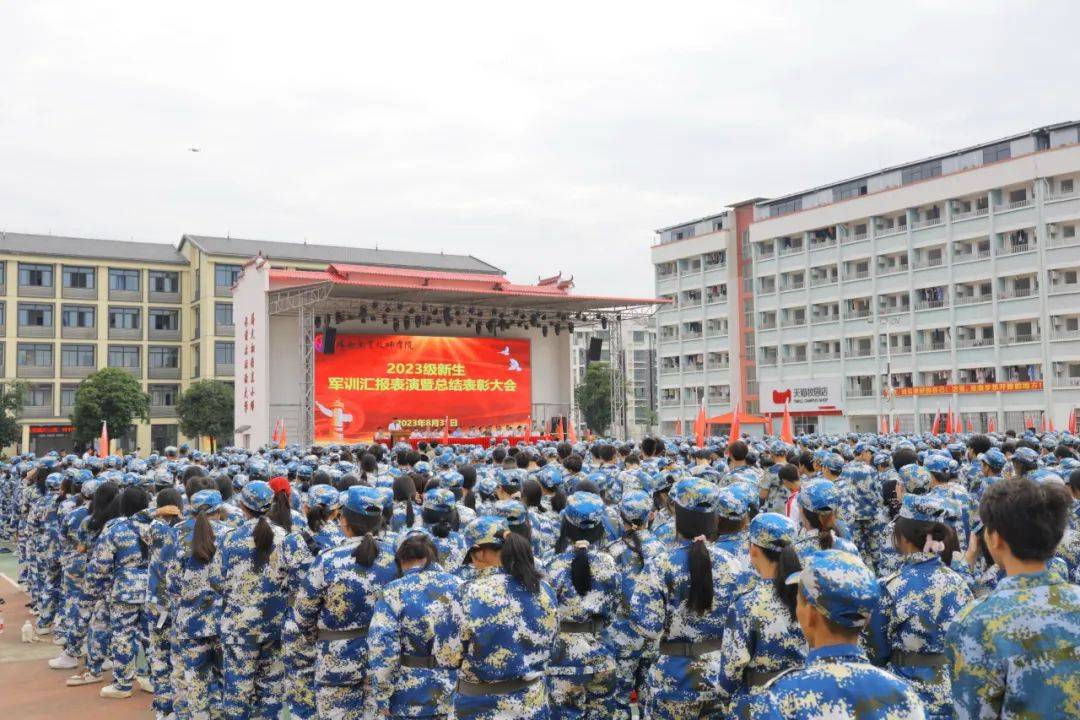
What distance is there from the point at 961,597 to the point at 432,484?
416 centimetres

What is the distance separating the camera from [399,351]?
104ft

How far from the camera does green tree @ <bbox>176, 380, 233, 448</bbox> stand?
46031mm

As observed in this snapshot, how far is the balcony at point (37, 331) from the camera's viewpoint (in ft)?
163

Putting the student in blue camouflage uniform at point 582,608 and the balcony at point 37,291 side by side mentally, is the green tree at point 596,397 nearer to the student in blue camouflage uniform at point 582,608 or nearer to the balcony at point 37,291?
the balcony at point 37,291

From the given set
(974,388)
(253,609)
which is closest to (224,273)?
(974,388)

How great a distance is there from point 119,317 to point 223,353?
20.6 feet

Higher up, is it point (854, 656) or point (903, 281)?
point (903, 281)

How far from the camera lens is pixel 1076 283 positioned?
39094 millimetres

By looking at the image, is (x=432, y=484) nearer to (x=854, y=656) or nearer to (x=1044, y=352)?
(x=854, y=656)

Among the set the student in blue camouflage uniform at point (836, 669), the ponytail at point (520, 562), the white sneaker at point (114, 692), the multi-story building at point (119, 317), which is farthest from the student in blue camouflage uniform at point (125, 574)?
the multi-story building at point (119, 317)

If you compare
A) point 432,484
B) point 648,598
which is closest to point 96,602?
point 432,484

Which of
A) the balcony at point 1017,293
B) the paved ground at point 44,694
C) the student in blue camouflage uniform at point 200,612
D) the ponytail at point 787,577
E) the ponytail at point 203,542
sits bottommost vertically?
the paved ground at point 44,694

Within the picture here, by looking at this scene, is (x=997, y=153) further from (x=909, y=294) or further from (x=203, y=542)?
(x=203, y=542)

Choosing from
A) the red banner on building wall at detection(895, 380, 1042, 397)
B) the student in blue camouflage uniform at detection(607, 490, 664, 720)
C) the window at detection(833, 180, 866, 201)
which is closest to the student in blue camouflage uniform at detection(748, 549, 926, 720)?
the student in blue camouflage uniform at detection(607, 490, 664, 720)
